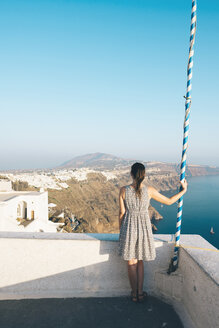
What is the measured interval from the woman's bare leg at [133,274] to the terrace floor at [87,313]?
0.16 m

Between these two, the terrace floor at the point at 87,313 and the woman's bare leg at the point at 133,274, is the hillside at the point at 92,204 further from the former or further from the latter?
the woman's bare leg at the point at 133,274

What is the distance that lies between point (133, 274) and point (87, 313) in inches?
23.1

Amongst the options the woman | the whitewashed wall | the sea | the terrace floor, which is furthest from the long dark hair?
the sea

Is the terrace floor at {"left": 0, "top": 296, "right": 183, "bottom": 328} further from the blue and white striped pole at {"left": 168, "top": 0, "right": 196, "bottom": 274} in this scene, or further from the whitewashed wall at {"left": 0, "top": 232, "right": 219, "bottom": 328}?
the blue and white striped pole at {"left": 168, "top": 0, "right": 196, "bottom": 274}

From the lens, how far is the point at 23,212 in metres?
14.7

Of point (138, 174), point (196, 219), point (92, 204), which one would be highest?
point (138, 174)

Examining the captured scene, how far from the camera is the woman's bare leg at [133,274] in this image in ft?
8.63

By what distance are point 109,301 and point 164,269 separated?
2.25 feet

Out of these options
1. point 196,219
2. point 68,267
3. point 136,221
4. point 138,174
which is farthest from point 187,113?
point 196,219

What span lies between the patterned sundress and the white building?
9.60m

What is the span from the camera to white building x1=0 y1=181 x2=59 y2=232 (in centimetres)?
1134

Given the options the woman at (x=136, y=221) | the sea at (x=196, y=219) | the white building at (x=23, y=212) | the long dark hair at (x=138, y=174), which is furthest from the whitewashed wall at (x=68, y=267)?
the sea at (x=196, y=219)

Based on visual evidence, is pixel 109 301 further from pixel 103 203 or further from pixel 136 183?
pixel 103 203

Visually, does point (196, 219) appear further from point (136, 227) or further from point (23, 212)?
point (136, 227)
